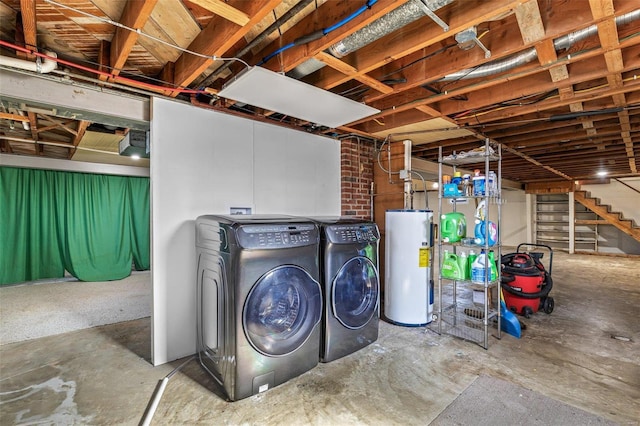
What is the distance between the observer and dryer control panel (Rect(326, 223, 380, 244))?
256 centimetres

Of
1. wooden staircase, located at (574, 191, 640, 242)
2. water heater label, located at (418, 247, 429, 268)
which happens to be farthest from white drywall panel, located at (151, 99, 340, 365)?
wooden staircase, located at (574, 191, 640, 242)

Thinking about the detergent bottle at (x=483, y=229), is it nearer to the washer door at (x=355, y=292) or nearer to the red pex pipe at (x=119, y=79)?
the washer door at (x=355, y=292)

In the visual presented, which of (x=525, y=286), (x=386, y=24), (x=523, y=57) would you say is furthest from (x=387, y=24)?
(x=525, y=286)

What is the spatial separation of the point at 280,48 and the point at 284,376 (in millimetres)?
2271

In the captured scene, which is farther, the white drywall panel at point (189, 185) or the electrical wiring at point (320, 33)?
the white drywall panel at point (189, 185)

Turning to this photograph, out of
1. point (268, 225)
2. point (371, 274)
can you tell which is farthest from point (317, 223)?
point (371, 274)

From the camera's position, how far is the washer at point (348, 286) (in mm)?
2537

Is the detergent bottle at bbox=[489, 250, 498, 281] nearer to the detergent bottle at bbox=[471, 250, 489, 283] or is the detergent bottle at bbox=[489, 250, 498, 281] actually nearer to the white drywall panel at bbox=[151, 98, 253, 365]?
the detergent bottle at bbox=[471, 250, 489, 283]

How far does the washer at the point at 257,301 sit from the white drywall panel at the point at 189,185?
0.93 feet

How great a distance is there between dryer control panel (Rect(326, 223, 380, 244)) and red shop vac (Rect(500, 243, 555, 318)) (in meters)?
1.93

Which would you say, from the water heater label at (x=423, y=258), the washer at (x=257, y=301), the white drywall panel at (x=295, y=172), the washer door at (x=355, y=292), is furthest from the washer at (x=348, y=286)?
the white drywall panel at (x=295, y=172)

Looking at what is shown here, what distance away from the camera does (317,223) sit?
2.59m

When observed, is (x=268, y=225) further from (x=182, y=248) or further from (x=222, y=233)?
(x=182, y=248)

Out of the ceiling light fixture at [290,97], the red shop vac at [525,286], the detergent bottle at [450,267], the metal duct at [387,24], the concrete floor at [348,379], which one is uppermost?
the metal duct at [387,24]
